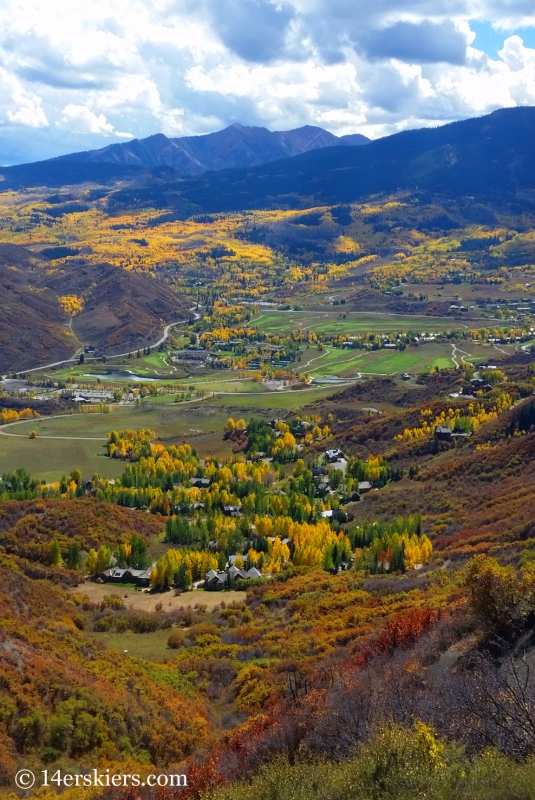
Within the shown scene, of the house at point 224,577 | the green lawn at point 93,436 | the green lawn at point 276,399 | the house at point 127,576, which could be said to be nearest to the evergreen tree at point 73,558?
the house at point 127,576

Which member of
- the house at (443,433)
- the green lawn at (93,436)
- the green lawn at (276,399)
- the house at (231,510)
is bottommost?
the green lawn at (276,399)

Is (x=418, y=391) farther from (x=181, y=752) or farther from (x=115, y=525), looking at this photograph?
(x=181, y=752)

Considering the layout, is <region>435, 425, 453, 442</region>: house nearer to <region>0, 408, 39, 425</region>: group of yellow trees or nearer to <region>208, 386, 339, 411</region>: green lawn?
<region>208, 386, 339, 411</region>: green lawn

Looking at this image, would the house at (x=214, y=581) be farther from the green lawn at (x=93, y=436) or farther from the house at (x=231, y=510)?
the green lawn at (x=93, y=436)

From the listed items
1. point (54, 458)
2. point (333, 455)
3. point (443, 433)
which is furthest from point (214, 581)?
point (54, 458)

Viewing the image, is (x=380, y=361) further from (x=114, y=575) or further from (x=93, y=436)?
(x=114, y=575)

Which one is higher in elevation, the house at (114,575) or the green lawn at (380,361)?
the house at (114,575)

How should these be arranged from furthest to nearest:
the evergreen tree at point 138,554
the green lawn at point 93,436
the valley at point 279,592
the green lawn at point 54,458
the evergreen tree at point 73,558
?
1. the green lawn at point 93,436
2. the green lawn at point 54,458
3. the evergreen tree at point 73,558
4. the evergreen tree at point 138,554
5. the valley at point 279,592

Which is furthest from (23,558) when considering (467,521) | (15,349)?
(15,349)
